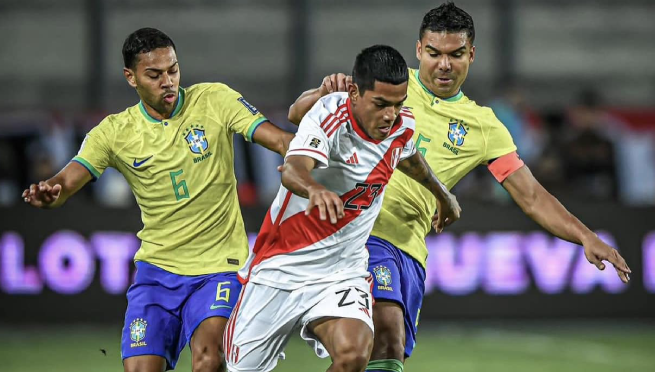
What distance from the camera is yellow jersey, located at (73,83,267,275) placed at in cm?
662

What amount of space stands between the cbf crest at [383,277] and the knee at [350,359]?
0.81 m

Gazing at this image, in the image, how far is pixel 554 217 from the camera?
Result: 6633 mm

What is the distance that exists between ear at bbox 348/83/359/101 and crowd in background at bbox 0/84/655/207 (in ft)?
22.4

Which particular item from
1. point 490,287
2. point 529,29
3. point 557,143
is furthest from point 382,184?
point 529,29

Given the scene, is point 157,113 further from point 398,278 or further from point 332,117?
point 398,278

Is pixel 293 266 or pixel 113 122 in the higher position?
pixel 113 122

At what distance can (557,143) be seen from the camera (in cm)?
1383

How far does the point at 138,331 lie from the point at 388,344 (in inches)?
57.9

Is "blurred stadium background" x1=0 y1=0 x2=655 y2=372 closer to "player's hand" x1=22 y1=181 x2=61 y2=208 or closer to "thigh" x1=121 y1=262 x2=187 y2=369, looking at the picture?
"thigh" x1=121 y1=262 x2=187 y2=369

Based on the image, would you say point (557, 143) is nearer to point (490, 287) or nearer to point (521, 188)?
point (490, 287)

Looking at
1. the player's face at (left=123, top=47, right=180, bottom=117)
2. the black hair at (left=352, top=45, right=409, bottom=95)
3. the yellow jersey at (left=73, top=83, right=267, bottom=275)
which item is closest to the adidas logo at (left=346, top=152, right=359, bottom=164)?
the black hair at (left=352, top=45, right=409, bottom=95)

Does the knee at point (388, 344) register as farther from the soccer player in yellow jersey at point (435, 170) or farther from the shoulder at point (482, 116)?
the shoulder at point (482, 116)

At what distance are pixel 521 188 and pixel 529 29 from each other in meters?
13.5

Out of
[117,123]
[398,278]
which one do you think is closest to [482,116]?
[398,278]
